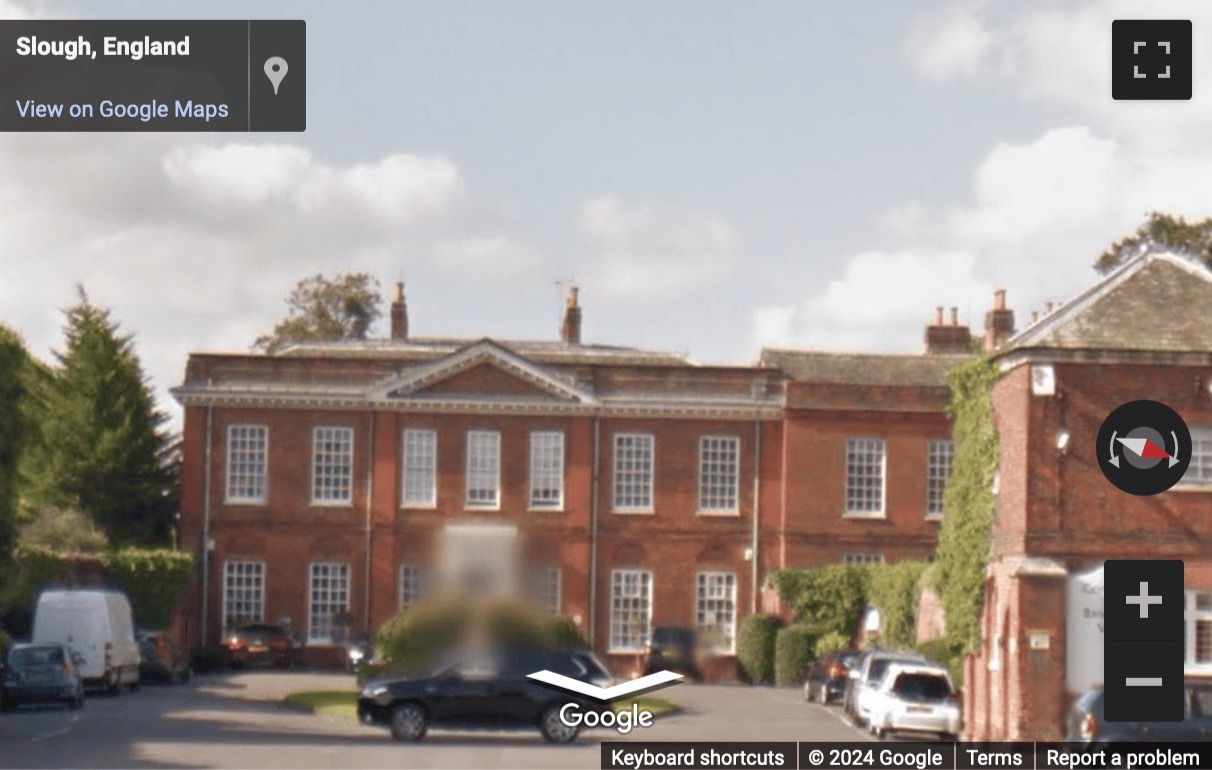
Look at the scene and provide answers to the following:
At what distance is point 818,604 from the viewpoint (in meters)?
24.8

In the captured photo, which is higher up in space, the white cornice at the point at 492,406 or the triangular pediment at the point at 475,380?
the triangular pediment at the point at 475,380

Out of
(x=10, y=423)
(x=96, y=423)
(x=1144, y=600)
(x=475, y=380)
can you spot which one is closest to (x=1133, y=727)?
(x=1144, y=600)

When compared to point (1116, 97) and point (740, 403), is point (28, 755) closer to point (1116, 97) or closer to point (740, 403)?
point (740, 403)

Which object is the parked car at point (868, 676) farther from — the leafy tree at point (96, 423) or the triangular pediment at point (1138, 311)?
the leafy tree at point (96, 423)

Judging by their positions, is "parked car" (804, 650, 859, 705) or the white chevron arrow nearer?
the white chevron arrow

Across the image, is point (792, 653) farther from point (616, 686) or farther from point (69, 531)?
point (616, 686)

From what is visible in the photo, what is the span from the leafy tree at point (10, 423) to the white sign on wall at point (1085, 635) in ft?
48.6

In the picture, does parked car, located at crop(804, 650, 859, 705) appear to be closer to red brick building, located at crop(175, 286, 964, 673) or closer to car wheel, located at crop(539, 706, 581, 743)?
red brick building, located at crop(175, 286, 964, 673)

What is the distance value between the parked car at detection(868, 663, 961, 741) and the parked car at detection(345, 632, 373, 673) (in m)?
6.60

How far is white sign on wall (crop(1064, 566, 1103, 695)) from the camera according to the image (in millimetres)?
10125

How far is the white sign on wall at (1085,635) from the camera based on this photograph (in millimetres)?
10125

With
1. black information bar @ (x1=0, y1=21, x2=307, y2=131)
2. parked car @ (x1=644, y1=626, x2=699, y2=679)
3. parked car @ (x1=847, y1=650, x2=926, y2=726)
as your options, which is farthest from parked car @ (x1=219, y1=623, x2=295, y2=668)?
parked car @ (x1=847, y1=650, x2=926, y2=726)

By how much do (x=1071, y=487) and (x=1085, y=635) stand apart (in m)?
9.60

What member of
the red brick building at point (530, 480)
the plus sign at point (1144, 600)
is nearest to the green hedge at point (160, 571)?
the red brick building at point (530, 480)
